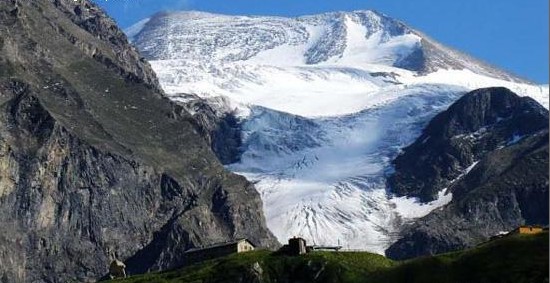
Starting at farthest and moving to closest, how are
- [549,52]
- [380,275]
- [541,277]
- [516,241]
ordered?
1. [380,275]
2. [516,241]
3. [541,277]
4. [549,52]

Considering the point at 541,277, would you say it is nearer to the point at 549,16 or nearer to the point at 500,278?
the point at 500,278

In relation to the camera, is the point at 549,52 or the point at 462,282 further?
the point at 462,282

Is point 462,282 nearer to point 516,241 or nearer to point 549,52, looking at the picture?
point 516,241

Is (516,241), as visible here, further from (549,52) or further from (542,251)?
(549,52)

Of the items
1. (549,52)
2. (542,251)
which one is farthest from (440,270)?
(549,52)

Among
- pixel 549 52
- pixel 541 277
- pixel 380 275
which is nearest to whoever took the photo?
pixel 549 52

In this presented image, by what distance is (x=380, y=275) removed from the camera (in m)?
170

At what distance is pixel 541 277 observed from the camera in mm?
140000

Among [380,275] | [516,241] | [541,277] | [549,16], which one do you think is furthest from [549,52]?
[380,275]

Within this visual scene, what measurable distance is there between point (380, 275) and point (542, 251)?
31490mm

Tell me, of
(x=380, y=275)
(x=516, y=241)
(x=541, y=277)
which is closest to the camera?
(x=541, y=277)

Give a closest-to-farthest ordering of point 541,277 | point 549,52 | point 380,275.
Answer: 1. point 549,52
2. point 541,277
3. point 380,275

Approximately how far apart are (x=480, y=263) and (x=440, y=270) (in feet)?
14.6

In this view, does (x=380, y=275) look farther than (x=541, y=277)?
Yes
